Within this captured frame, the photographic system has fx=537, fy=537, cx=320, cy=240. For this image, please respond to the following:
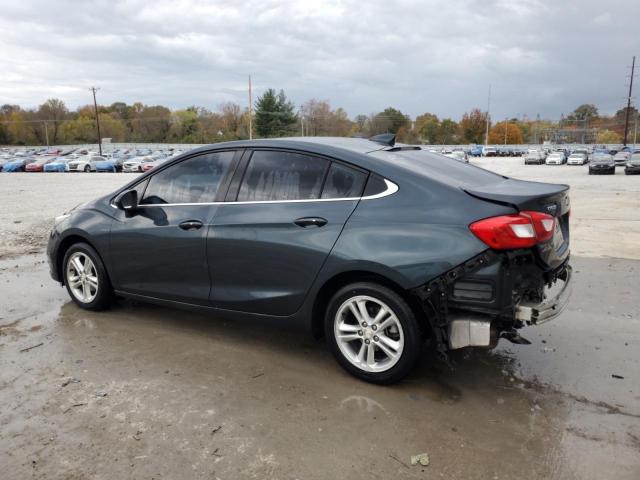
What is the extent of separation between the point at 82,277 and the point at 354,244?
10.2 feet

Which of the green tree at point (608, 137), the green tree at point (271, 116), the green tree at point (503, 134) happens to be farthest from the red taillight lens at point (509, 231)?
the green tree at point (608, 137)

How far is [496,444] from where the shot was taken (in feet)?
10.0

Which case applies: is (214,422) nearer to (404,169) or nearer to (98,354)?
(98,354)

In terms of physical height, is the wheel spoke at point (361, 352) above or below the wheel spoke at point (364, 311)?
below

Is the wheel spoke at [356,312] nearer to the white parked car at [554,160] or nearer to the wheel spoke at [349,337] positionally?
the wheel spoke at [349,337]

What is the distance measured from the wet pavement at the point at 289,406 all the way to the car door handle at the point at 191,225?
3.27ft

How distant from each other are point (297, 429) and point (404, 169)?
6.14ft

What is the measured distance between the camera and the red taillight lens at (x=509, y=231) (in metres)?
3.29

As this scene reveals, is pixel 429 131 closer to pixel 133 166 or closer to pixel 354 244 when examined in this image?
pixel 133 166

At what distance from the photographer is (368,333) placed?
371cm

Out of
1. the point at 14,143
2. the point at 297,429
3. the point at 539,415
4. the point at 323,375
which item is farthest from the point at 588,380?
the point at 14,143

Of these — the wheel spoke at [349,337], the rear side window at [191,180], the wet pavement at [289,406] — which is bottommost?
the wet pavement at [289,406]

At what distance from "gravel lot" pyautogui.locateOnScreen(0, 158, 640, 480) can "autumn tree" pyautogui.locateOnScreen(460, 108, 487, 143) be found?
121665 millimetres

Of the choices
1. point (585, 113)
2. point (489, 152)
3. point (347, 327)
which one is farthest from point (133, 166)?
point (585, 113)
